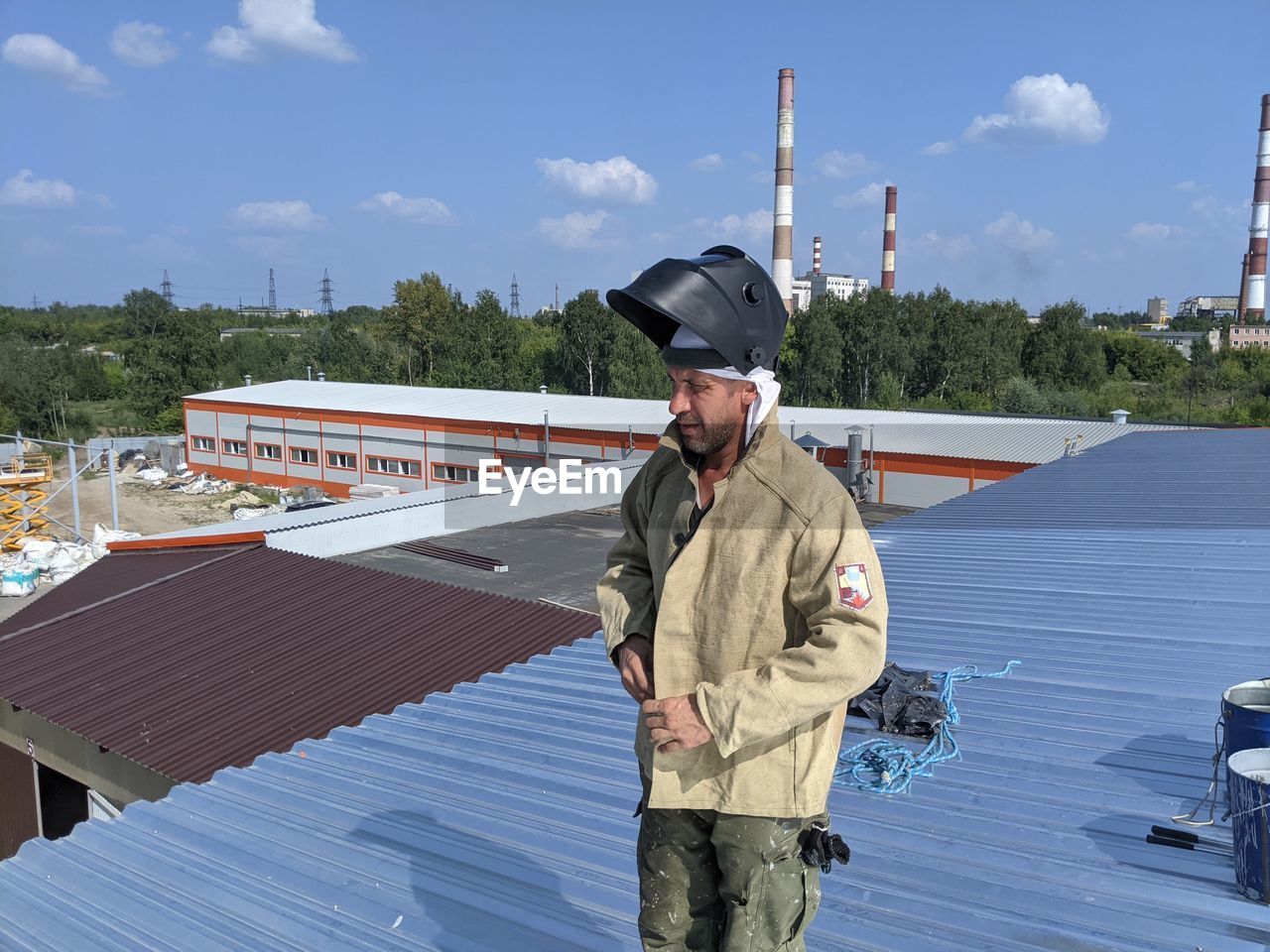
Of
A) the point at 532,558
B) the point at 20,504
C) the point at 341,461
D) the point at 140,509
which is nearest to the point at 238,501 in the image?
the point at 140,509

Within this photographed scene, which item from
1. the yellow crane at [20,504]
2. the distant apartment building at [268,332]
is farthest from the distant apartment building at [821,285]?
the yellow crane at [20,504]

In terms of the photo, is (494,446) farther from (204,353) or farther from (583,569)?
(204,353)

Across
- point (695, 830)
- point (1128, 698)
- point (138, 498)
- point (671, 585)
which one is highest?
point (671, 585)

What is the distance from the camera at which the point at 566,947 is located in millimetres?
2477

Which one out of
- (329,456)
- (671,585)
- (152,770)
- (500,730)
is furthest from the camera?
(329,456)

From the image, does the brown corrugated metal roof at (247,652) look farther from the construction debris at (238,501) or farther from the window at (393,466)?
the construction debris at (238,501)

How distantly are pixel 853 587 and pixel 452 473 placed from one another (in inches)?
1126

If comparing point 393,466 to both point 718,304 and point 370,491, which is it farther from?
point 718,304

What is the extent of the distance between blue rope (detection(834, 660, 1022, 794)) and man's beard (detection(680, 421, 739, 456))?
199cm

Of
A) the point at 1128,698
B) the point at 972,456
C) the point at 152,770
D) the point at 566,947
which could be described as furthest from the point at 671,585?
the point at 972,456

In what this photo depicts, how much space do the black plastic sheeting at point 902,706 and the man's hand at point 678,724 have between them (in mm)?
2046

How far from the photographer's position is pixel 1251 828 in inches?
95.4

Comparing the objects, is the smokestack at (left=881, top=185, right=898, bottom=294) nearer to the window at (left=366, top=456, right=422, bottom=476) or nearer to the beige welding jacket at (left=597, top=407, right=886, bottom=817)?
the window at (left=366, top=456, right=422, bottom=476)

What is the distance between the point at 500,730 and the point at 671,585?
263 cm
